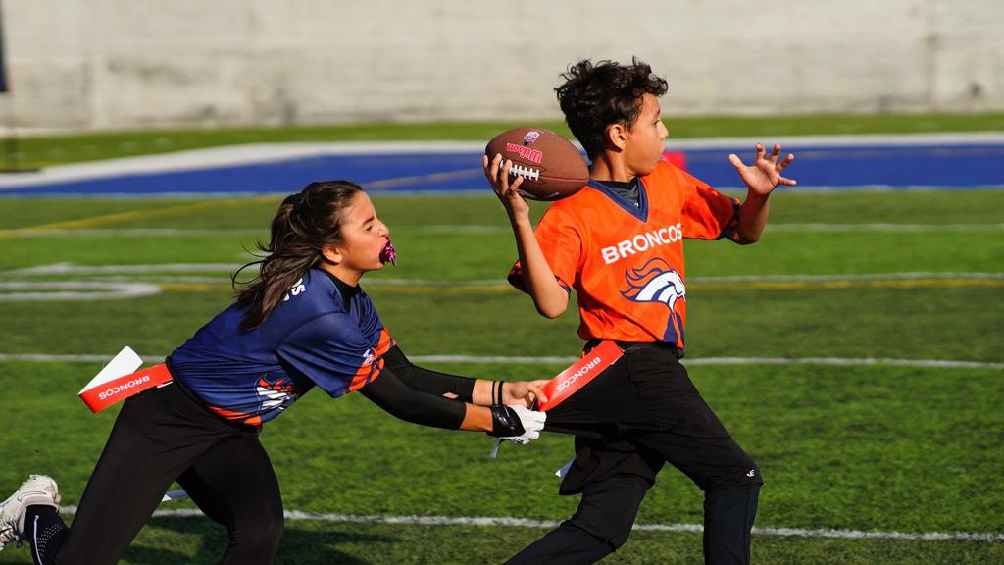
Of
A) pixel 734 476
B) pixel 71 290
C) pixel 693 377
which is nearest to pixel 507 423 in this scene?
pixel 734 476

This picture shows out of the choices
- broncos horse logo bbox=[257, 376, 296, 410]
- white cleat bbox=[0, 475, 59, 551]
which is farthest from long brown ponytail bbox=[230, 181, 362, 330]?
white cleat bbox=[0, 475, 59, 551]

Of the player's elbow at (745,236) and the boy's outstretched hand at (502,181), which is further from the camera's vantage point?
the player's elbow at (745,236)

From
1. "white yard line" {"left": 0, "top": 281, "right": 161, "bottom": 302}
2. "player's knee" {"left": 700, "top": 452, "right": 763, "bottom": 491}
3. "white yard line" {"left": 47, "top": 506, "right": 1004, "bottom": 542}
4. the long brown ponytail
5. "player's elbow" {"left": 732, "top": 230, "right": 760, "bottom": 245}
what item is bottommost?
"white yard line" {"left": 0, "top": 281, "right": 161, "bottom": 302}

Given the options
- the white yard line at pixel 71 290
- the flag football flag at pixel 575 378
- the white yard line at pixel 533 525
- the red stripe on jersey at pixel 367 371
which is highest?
the red stripe on jersey at pixel 367 371

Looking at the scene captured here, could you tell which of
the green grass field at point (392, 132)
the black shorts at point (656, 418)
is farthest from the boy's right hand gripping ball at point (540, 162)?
the green grass field at point (392, 132)

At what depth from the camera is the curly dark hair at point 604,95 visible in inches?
201

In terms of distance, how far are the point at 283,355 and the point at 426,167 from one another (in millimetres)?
21509

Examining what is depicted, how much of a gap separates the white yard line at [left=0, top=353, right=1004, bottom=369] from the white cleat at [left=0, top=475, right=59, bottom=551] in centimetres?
435

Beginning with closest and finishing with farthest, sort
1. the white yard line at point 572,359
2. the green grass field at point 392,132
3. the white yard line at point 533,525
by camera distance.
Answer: the white yard line at point 533,525, the white yard line at point 572,359, the green grass field at point 392,132

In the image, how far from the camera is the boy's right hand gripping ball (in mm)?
4914

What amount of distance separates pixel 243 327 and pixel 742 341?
5.87m

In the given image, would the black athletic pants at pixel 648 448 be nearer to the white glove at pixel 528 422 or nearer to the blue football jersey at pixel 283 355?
the white glove at pixel 528 422

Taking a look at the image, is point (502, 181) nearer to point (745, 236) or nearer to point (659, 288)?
point (659, 288)

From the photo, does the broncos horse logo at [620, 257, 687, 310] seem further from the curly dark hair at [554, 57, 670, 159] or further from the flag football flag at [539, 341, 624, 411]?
the curly dark hair at [554, 57, 670, 159]
